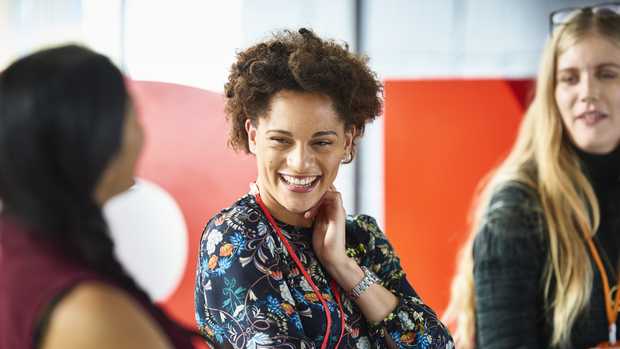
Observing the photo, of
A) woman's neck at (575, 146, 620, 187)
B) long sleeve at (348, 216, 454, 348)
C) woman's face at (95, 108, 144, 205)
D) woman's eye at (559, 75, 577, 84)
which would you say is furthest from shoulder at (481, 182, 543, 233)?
woman's face at (95, 108, 144, 205)

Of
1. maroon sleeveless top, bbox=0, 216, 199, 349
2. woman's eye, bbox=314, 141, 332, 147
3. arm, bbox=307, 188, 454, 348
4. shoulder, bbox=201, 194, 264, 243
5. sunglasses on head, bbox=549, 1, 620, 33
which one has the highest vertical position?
sunglasses on head, bbox=549, 1, 620, 33

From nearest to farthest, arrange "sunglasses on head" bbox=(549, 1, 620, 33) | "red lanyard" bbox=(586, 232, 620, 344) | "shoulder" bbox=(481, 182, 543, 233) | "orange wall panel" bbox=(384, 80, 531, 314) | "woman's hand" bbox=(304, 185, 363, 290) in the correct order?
1. "woman's hand" bbox=(304, 185, 363, 290)
2. "red lanyard" bbox=(586, 232, 620, 344)
3. "shoulder" bbox=(481, 182, 543, 233)
4. "sunglasses on head" bbox=(549, 1, 620, 33)
5. "orange wall panel" bbox=(384, 80, 531, 314)

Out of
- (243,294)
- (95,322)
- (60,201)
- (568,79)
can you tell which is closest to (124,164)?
(60,201)

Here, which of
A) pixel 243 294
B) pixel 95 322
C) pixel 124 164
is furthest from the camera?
pixel 243 294

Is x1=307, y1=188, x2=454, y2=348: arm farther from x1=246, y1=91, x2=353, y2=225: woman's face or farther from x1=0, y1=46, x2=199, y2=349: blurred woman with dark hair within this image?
x1=0, y1=46, x2=199, y2=349: blurred woman with dark hair

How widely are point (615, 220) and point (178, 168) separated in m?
1.81

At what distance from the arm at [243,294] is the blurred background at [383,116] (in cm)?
153

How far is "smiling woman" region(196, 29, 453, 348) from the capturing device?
5.25ft

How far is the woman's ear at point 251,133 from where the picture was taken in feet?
6.07

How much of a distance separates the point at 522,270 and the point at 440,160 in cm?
131

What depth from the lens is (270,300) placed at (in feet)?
5.22

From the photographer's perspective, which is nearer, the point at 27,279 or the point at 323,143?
the point at 27,279

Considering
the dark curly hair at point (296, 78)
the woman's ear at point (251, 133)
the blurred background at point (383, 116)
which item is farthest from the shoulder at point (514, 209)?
the blurred background at point (383, 116)

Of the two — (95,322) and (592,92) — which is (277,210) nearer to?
(95,322)
